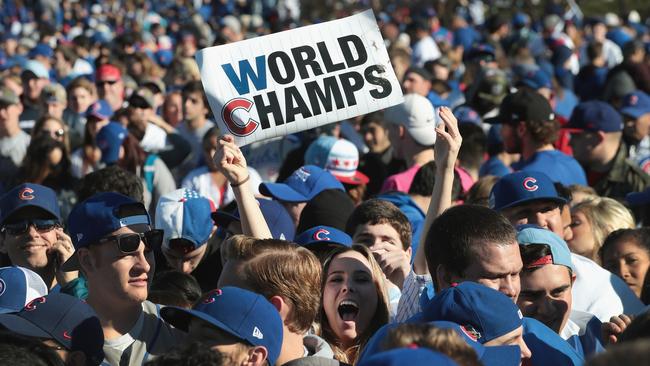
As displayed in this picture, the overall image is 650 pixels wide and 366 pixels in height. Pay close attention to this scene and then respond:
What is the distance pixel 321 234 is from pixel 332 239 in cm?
6

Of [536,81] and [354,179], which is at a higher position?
[354,179]

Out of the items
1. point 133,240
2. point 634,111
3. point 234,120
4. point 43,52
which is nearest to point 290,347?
point 133,240

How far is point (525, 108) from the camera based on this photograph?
7.41 meters

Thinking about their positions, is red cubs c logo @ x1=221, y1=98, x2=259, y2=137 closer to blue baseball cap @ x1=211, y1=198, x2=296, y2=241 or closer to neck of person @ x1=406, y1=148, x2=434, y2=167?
blue baseball cap @ x1=211, y1=198, x2=296, y2=241

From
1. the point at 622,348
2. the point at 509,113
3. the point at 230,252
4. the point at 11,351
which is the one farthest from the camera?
the point at 509,113

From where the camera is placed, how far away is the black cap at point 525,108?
7398 mm

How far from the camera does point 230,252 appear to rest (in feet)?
14.1

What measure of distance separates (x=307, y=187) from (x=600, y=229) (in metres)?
1.69

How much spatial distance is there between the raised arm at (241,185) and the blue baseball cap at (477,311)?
153 cm

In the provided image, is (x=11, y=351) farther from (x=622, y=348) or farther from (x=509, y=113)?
(x=509, y=113)

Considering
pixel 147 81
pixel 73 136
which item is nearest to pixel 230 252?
pixel 73 136

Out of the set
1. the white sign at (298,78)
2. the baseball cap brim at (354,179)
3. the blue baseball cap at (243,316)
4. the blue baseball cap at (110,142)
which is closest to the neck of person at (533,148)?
the baseball cap brim at (354,179)

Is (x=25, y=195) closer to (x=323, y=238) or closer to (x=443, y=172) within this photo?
(x=323, y=238)

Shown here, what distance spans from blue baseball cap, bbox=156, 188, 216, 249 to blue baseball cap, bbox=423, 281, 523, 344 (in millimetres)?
2517
